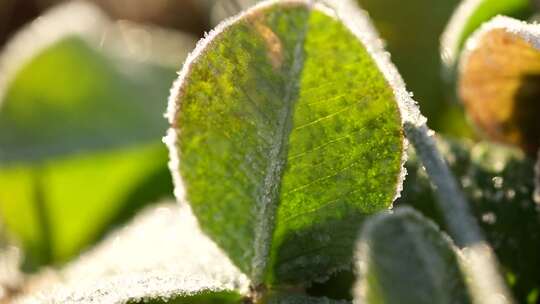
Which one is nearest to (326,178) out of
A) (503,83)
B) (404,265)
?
(404,265)

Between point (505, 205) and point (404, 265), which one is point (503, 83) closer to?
point (505, 205)

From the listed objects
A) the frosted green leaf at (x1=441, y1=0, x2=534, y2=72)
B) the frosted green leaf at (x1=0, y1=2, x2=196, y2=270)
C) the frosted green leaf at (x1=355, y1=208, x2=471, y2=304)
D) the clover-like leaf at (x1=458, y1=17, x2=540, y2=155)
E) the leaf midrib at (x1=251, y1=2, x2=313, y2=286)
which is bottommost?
the frosted green leaf at (x1=355, y1=208, x2=471, y2=304)

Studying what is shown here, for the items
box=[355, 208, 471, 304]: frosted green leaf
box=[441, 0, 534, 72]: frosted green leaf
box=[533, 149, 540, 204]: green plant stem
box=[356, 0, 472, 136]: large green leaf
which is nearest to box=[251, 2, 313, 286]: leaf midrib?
box=[355, 208, 471, 304]: frosted green leaf

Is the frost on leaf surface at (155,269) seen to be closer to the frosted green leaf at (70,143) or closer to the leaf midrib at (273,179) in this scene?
the leaf midrib at (273,179)

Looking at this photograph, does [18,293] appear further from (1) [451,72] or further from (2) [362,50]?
(2) [362,50]

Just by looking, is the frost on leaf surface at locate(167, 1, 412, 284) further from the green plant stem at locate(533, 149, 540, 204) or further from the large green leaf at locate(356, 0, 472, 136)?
the large green leaf at locate(356, 0, 472, 136)

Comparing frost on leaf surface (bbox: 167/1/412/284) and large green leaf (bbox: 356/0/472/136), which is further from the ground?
large green leaf (bbox: 356/0/472/136)
